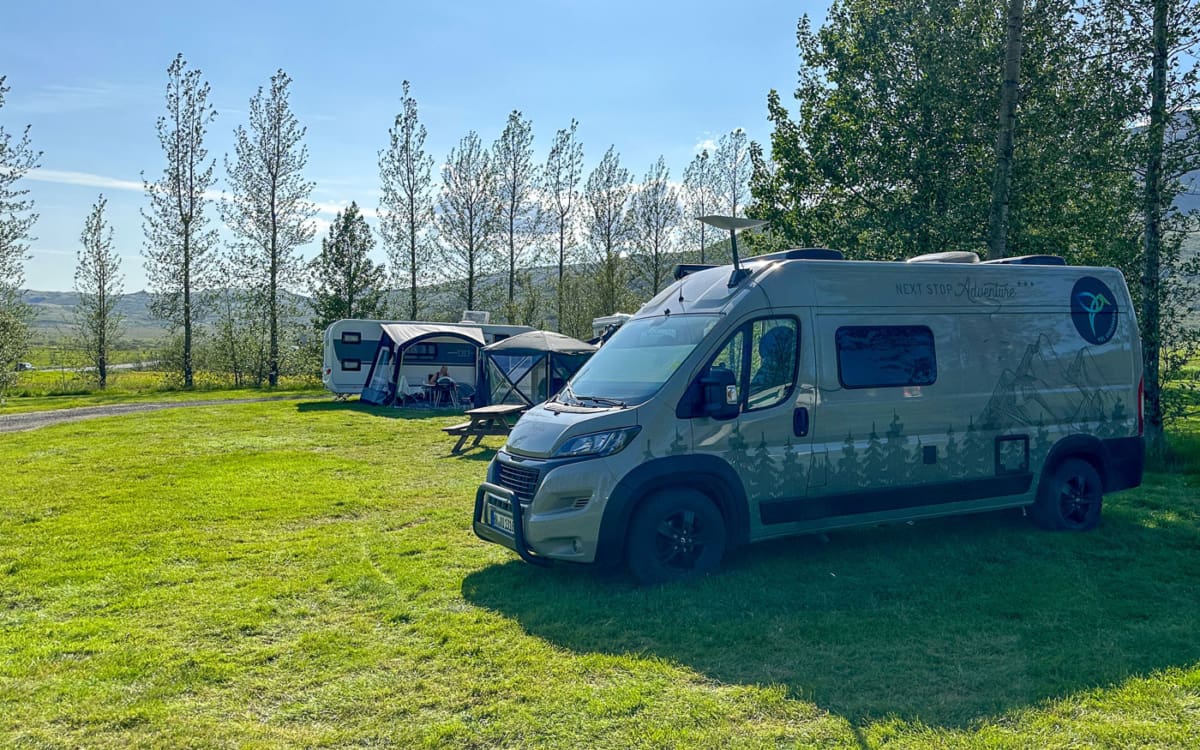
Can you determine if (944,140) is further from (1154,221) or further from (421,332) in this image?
(421,332)

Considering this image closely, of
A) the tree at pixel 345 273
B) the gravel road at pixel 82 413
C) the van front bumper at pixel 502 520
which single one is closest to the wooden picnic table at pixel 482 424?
the van front bumper at pixel 502 520

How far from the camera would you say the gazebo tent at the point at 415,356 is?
24688 millimetres

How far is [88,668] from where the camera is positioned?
4699 mm

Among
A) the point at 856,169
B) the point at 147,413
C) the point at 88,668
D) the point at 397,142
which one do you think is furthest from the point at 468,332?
the point at 88,668

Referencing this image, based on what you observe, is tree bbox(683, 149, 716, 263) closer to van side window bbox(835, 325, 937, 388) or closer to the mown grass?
the mown grass

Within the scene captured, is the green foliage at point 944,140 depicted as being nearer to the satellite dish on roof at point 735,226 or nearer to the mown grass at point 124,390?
the satellite dish on roof at point 735,226

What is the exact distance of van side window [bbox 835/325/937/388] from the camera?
675 cm

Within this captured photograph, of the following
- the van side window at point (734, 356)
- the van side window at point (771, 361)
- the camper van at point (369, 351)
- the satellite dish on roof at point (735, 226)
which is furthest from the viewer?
the camper van at point (369, 351)

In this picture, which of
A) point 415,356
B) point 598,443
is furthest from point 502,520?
point 415,356

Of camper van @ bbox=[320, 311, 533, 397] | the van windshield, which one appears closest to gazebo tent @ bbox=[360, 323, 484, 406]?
camper van @ bbox=[320, 311, 533, 397]

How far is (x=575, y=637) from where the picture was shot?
5.14 m

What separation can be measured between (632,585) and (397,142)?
1458 inches

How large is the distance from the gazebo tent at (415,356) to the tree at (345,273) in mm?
10635

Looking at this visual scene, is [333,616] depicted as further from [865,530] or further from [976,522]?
[976,522]
